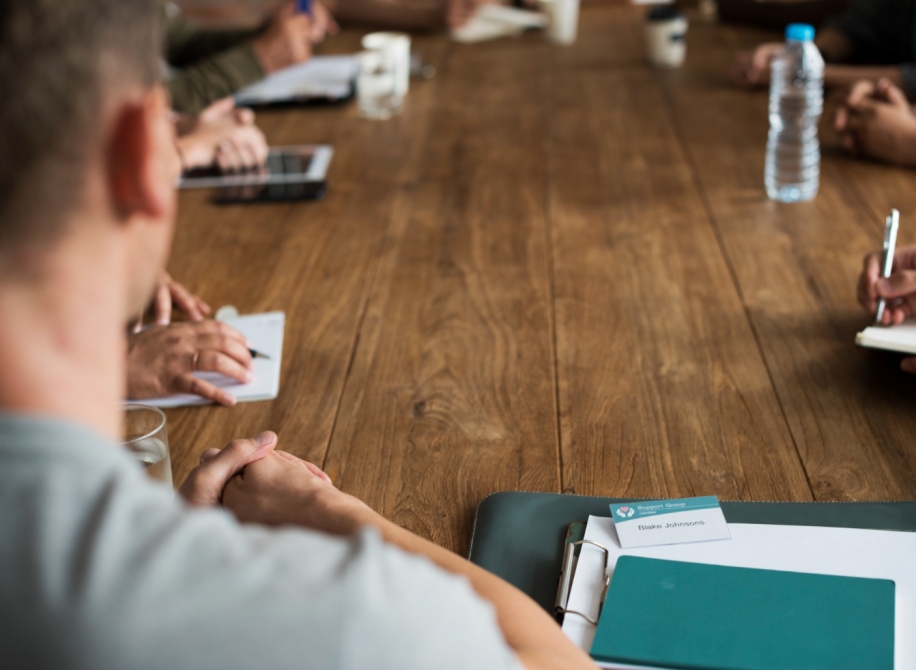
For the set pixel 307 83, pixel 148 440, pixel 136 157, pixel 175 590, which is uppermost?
pixel 136 157

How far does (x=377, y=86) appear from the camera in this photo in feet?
6.96

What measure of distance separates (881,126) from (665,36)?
0.76 meters

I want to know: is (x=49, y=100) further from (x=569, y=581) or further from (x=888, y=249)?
(x=888, y=249)

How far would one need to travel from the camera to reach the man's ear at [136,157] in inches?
17.4

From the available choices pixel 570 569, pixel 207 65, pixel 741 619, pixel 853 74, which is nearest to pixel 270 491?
pixel 570 569

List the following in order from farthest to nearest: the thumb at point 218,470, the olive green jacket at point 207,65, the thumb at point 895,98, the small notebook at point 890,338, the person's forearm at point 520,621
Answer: the olive green jacket at point 207,65
the thumb at point 895,98
the small notebook at point 890,338
the thumb at point 218,470
the person's forearm at point 520,621

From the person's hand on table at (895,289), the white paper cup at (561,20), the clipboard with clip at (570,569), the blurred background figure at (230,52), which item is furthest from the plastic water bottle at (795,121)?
the blurred background figure at (230,52)

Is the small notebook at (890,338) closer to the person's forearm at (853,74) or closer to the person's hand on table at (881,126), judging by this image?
the person's hand on table at (881,126)

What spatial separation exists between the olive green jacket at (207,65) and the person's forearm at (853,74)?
1400 millimetres

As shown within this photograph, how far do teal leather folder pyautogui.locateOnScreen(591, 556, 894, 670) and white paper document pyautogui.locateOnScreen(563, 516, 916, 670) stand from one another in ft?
0.07

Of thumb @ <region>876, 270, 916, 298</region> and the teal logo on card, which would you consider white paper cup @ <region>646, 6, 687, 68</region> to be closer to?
thumb @ <region>876, 270, 916, 298</region>

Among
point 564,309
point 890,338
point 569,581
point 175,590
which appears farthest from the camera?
point 564,309

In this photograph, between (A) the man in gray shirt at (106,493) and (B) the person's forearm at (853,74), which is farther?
(B) the person's forearm at (853,74)

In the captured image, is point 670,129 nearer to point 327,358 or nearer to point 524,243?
point 524,243
